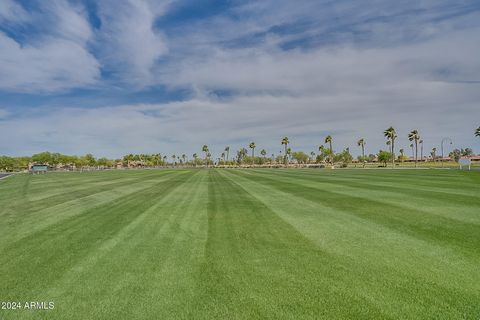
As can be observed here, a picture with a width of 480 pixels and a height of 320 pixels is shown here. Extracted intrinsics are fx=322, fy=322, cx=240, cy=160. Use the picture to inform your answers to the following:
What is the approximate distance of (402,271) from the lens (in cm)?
588

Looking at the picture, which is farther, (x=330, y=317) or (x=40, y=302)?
(x=40, y=302)

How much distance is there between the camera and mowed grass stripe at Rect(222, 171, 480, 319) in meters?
4.54

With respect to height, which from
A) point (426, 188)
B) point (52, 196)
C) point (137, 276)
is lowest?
point (137, 276)

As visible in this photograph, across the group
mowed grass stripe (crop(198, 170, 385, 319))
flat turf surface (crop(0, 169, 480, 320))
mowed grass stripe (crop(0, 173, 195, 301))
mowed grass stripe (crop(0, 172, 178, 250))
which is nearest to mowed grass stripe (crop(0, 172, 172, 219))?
mowed grass stripe (crop(0, 172, 178, 250))

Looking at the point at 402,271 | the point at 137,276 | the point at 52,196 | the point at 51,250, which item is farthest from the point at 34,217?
the point at 402,271

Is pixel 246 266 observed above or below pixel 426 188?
below

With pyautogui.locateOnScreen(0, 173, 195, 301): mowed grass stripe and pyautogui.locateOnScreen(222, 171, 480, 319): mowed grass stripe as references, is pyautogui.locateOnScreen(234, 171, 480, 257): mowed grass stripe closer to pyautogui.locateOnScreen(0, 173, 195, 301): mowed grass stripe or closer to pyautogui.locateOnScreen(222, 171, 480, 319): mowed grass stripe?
pyautogui.locateOnScreen(222, 171, 480, 319): mowed grass stripe

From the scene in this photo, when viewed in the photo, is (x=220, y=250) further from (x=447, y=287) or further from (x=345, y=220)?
(x=345, y=220)

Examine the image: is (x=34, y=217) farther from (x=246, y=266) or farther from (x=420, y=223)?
(x=420, y=223)

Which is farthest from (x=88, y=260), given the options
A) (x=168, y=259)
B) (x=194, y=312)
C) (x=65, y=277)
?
(x=194, y=312)

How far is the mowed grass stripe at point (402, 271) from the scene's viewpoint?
4.54 meters

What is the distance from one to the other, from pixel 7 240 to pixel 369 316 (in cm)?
914

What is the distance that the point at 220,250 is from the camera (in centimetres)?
745

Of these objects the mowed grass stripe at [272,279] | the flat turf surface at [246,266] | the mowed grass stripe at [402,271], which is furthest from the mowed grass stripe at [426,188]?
the mowed grass stripe at [272,279]
